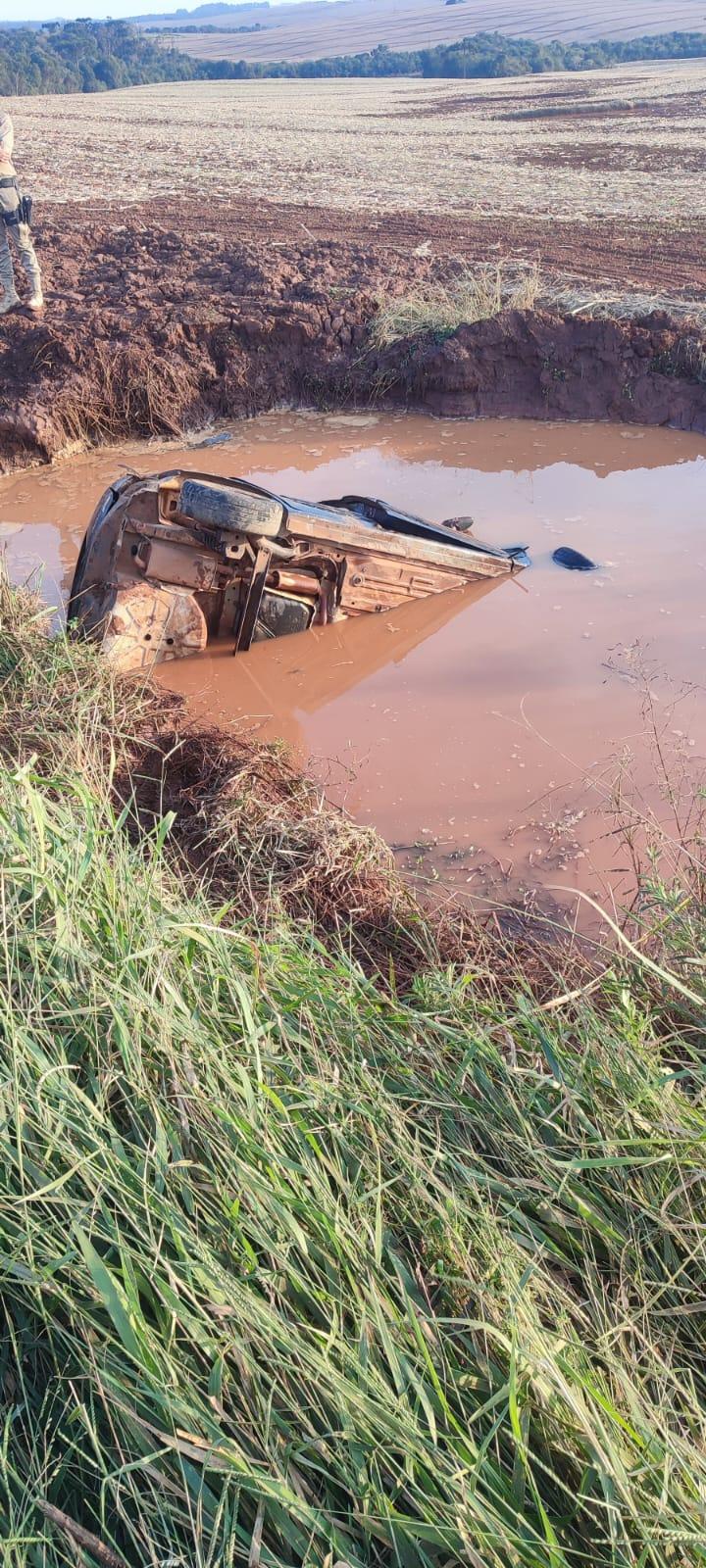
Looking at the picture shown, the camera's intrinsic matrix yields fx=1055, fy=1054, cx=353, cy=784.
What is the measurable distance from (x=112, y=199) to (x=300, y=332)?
481 inches

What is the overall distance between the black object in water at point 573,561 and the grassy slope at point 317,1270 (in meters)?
5.37

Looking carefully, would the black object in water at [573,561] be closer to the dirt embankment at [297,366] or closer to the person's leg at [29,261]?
the dirt embankment at [297,366]

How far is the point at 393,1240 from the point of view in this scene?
2232 millimetres

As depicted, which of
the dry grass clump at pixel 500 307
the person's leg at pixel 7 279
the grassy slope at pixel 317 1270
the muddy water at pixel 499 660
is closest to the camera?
the grassy slope at pixel 317 1270

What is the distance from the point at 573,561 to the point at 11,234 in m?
8.47

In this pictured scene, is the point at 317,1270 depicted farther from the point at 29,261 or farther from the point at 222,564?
the point at 29,261

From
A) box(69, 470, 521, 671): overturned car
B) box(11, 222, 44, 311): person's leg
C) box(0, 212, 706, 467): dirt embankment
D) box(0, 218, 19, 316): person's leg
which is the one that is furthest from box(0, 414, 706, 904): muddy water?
box(0, 218, 19, 316): person's leg

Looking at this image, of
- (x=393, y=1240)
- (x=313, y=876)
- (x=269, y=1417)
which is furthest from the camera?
(x=313, y=876)

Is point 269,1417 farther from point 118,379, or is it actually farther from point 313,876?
point 118,379

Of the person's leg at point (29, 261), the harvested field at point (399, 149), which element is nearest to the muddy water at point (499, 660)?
the person's leg at point (29, 261)

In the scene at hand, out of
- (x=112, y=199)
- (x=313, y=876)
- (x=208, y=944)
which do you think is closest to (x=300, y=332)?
(x=313, y=876)

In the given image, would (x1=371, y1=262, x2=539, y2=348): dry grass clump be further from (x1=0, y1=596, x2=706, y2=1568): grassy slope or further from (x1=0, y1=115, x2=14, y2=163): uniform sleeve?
(x1=0, y1=596, x2=706, y2=1568): grassy slope

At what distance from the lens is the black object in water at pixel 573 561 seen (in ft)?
25.4

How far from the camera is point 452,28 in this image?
82000mm
